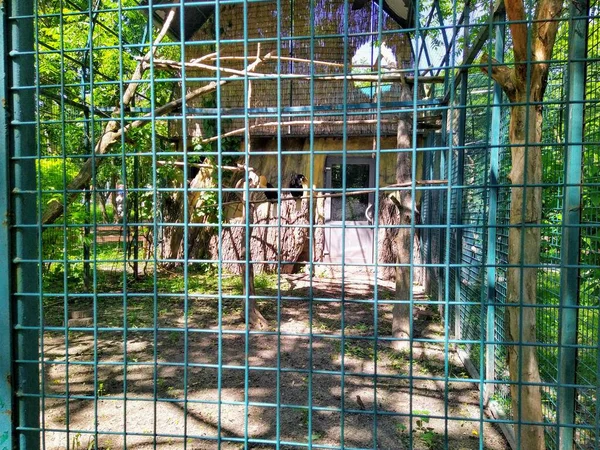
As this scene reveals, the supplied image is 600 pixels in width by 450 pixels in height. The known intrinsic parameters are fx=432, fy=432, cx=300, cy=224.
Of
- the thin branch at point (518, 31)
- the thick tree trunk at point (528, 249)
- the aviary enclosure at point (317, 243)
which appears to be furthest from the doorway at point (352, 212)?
the thin branch at point (518, 31)

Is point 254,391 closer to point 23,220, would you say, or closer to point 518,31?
point 23,220

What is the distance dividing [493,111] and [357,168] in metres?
6.13

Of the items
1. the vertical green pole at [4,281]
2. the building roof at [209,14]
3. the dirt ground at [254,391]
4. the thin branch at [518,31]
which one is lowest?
the dirt ground at [254,391]

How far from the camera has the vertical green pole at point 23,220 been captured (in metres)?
1.93

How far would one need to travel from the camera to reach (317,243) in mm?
9469

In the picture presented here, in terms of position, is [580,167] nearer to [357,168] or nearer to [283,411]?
[283,411]

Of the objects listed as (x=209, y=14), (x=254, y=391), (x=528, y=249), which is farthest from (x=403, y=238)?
(x=209, y=14)

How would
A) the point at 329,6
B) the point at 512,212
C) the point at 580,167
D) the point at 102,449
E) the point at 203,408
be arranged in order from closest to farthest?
the point at 512,212, the point at 580,167, the point at 102,449, the point at 203,408, the point at 329,6

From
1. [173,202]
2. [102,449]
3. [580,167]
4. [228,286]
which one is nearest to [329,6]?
[173,202]

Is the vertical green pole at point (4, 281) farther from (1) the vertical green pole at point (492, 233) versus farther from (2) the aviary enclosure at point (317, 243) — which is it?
(1) the vertical green pole at point (492, 233)

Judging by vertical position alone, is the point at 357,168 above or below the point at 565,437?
above

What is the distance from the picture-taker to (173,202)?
9.59m

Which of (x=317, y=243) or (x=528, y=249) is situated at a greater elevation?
(x=528, y=249)

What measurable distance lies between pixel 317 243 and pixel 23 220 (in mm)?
7708
